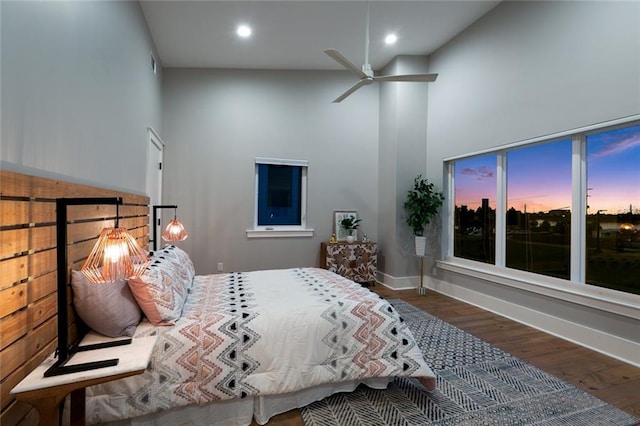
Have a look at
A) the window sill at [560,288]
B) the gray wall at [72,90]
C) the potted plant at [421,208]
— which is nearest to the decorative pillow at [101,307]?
the gray wall at [72,90]

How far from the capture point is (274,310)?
1969 millimetres

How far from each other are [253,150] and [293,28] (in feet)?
6.04

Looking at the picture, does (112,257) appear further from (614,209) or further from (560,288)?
(614,209)

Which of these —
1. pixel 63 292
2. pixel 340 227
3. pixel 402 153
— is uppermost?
pixel 402 153

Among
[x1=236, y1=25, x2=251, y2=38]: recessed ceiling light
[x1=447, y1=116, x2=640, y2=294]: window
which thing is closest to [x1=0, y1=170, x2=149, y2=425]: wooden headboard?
[x1=236, y1=25, x2=251, y2=38]: recessed ceiling light

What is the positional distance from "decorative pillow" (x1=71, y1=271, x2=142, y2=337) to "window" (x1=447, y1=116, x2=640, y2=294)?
151 inches

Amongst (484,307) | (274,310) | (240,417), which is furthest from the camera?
(484,307)

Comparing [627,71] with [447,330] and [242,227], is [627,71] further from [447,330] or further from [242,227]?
[242,227]

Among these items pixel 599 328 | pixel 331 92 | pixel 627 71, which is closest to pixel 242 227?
pixel 331 92

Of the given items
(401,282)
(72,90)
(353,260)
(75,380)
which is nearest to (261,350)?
(75,380)

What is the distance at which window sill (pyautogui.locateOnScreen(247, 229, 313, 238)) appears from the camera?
16.0 ft

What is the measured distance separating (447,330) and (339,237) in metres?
2.35

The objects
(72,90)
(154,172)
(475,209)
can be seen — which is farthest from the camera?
(475,209)

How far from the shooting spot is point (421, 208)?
450 centimetres
